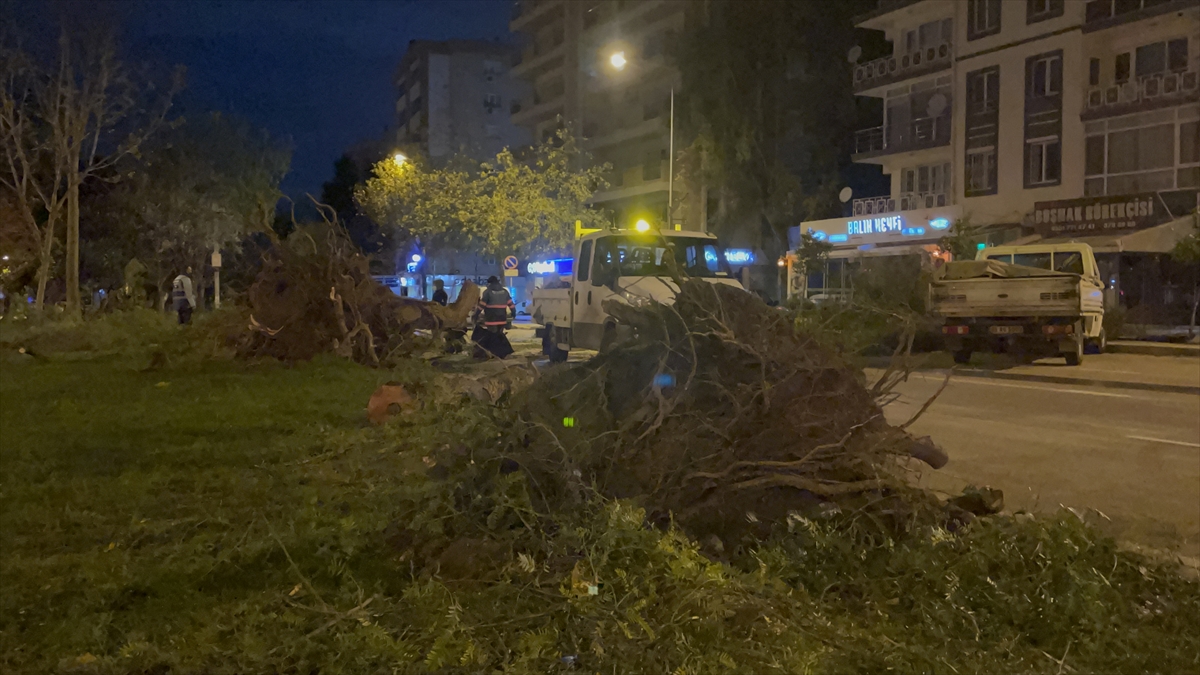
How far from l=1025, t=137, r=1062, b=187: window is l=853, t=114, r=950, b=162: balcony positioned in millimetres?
3124

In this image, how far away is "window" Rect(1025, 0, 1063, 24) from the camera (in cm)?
2873

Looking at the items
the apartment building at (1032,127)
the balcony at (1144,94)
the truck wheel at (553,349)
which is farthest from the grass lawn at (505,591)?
the balcony at (1144,94)

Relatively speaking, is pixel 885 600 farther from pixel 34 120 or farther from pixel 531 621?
pixel 34 120

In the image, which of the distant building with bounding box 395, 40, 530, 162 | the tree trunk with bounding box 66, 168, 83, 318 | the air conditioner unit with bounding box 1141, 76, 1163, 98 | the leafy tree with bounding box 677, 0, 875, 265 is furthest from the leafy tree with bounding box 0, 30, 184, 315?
the distant building with bounding box 395, 40, 530, 162

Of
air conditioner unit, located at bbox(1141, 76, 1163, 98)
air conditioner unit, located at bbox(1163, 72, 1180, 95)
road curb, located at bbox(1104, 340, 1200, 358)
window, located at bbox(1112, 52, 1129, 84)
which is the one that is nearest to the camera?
road curb, located at bbox(1104, 340, 1200, 358)

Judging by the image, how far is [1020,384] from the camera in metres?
14.7

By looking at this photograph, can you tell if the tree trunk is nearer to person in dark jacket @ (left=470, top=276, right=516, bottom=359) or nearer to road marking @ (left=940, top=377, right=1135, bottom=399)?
person in dark jacket @ (left=470, top=276, right=516, bottom=359)

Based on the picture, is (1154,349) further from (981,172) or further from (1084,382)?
(981,172)

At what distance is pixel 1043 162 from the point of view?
29453 millimetres

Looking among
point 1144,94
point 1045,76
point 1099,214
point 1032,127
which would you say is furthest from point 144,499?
point 1045,76

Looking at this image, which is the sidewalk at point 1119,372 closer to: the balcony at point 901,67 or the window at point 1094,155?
the window at point 1094,155

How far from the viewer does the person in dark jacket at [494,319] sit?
15828 mm

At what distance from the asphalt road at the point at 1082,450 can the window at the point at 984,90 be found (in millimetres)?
19644

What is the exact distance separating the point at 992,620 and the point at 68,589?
4425 millimetres
